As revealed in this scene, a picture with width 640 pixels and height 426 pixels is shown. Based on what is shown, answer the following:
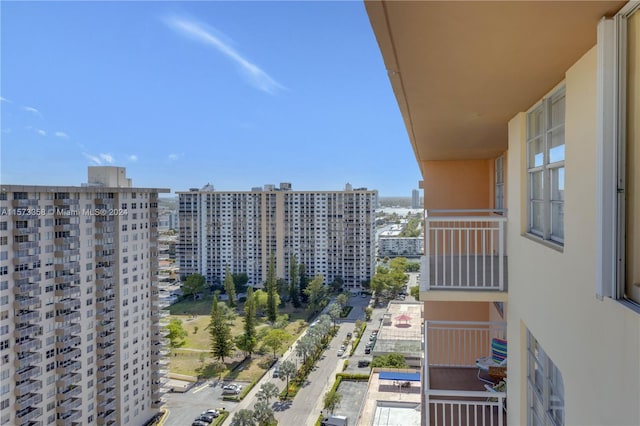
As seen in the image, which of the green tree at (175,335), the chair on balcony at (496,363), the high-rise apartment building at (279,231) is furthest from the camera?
the high-rise apartment building at (279,231)

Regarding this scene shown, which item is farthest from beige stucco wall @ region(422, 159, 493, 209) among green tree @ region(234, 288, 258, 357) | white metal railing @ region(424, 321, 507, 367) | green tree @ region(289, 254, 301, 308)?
green tree @ region(289, 254, 301, 308)

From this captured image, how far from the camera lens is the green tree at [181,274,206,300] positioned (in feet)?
141

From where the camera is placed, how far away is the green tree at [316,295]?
128ft

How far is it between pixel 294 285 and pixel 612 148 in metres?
40.7

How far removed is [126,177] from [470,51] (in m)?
22.8

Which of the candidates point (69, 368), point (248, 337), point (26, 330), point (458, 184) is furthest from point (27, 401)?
point (458, 184)

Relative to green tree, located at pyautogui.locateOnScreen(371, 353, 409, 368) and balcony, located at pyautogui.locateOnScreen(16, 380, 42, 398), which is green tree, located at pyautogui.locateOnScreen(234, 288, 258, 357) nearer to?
green tree, located at pyautogui.locateOnScreen(371, 353, 409, 368)

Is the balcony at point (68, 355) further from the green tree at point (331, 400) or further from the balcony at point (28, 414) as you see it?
the green tree at point (331, 400)

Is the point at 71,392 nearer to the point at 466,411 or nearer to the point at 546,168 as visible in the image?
the point at 466,411

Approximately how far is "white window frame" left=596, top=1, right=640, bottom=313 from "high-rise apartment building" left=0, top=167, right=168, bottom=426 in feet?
59.4

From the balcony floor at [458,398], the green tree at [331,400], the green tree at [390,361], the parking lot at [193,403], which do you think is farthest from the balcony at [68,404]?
the balcony floor at [458,398]

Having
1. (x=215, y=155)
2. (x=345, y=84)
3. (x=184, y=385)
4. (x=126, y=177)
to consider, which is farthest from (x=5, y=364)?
(x=215, y=155)

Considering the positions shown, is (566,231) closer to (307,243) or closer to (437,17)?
(437,17)

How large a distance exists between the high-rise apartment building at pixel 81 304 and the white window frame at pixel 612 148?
59.4ft
